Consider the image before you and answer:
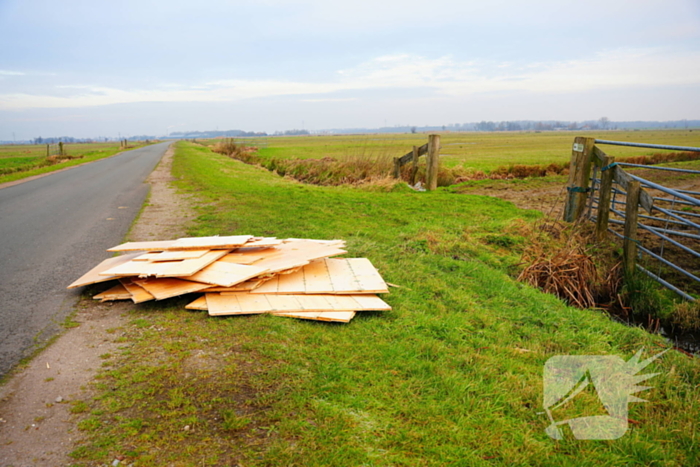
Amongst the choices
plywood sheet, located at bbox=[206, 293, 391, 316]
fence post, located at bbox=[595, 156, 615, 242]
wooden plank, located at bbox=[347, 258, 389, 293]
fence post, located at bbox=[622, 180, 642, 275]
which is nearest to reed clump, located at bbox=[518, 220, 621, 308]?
fence post, located at bbox=[622, 180, 642, 275]

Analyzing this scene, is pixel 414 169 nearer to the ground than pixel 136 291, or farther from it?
farther from it

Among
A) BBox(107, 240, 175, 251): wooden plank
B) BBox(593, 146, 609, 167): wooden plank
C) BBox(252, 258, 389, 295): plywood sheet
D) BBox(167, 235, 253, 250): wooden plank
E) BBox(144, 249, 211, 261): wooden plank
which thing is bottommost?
BBox(252, 258, 389, 295): plywood sheet

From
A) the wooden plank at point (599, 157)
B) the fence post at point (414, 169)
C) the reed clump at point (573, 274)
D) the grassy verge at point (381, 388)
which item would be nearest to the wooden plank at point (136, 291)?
the grassy verge at point (381, 388)

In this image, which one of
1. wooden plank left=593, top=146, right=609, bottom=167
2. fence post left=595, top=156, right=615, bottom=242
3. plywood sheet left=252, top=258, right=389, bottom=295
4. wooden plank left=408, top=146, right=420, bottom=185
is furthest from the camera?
wooden plank left=408, top=146, right=420, bottom=185

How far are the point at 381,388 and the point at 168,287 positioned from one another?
2.89 meters

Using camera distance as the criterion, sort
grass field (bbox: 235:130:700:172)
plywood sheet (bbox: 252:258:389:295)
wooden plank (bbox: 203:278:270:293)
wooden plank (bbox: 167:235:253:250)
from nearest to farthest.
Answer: wooden plank (bbox: 203:278:270:293) → plywood sheet (bbox: 252:258:389:295) → wooden plank (bbox: 167:235:253:250) → grass field (bbox: 235:130:700:172)

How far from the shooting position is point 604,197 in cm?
815

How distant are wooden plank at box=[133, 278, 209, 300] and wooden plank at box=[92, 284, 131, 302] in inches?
7.5

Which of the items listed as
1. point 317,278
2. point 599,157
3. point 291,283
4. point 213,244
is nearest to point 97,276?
point 213,244

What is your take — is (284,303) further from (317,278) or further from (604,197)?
(604,197)

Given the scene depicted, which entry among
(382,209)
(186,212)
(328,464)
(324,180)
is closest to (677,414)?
(328,464)

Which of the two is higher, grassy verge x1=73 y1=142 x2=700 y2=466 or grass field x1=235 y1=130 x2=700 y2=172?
grass field x1=235 y1=130 x2=700 y2=172

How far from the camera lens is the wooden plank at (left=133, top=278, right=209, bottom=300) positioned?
15.7 ft

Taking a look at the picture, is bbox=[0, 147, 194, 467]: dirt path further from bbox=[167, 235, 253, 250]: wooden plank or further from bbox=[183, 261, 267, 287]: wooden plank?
bbox=[167, 235, 253, 250]: wooden plank
